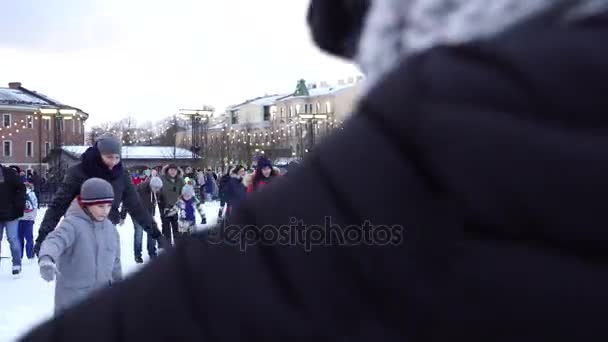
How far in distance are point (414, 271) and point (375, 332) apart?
0.05 meters

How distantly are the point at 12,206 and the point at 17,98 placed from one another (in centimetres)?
5076

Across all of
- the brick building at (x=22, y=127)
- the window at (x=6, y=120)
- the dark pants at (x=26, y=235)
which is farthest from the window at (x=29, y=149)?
the dark pants at (x=26, y=235)

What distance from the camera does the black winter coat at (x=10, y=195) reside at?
8.50 m

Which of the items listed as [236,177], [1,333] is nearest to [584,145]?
[1,333]

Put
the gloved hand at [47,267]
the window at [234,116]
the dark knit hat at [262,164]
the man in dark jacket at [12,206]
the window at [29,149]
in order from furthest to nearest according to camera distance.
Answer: the window at [234,116] < the window at [29,149] < the dark knit hat at [262,164] < the man in dark jacket at [12,206] < the gloved hand at [47,267]

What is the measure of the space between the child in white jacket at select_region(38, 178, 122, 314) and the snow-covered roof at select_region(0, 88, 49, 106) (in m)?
53.6

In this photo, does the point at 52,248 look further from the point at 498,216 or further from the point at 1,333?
the point at 498,216

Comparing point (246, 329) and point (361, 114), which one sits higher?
point (361, 114)

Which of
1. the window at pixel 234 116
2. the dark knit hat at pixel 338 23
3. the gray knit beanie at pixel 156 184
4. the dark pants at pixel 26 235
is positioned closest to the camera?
the dark knit hat at pixel 338 23

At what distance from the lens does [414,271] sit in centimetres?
48

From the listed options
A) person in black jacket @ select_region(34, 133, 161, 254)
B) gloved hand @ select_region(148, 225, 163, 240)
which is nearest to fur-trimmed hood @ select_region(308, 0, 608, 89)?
person in black jacket @ select_region(34, 133, 161, 254)

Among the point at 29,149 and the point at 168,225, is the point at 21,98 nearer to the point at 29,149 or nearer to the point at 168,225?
the point at 29,149

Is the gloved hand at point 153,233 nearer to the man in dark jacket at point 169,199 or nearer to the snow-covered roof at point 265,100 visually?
the man in dark jacket at point 169,199

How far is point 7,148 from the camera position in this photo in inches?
2244
